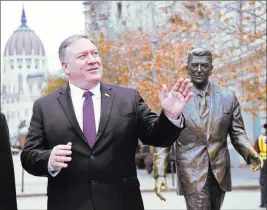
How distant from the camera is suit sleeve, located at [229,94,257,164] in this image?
8.53m

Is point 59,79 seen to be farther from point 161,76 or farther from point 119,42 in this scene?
point 161,76

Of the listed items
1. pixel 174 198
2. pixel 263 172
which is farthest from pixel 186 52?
pixel 263 172

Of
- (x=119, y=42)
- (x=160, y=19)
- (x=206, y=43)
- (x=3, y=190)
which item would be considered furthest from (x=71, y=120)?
(x=160, y=19)

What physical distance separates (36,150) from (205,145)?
9.72ft

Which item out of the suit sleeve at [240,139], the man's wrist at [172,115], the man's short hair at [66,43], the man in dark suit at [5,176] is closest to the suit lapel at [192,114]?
the suit sleeve at [240,139]

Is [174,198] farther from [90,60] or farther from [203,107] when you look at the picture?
[90,60]

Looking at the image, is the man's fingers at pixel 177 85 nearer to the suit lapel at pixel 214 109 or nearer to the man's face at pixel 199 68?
the suit lapel at pixel 214 109

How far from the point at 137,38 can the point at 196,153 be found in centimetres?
2949

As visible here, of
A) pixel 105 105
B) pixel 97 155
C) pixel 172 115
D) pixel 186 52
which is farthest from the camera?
pixel 186 52

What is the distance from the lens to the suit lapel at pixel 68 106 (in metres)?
6.08

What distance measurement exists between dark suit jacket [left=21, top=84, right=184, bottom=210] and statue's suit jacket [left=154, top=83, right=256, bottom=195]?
8.25ft

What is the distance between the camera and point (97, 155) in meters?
6.05

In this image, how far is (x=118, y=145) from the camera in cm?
610

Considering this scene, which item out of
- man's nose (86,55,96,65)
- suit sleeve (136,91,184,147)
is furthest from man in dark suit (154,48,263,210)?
man's nose (86,55,96,65)
